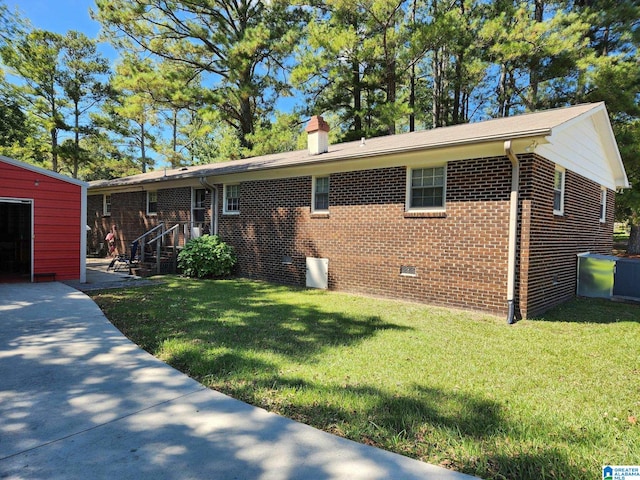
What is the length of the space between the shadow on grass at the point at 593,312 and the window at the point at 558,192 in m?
2.18

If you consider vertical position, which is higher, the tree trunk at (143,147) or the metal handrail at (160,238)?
the tree trunk at (143,147)

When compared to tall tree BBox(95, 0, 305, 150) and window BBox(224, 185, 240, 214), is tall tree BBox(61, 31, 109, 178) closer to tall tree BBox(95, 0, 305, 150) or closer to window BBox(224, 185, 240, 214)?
tall tree BBox(95, 0, 305, 150)

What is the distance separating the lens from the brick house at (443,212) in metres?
7.05

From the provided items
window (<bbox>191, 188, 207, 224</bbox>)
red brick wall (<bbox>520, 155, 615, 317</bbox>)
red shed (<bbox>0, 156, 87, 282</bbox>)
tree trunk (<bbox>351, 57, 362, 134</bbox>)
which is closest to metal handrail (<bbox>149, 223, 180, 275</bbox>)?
window (<bbox>191, 188, 207, 224</bbox>)

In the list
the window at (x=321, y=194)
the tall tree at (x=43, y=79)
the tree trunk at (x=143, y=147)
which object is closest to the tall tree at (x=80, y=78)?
the tall tree at (x=43, y=79)

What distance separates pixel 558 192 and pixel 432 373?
6.70 meters

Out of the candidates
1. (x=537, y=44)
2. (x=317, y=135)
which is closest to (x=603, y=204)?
(x=537, y=44)

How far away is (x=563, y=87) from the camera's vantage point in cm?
1706

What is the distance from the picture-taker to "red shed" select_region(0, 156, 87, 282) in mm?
9281

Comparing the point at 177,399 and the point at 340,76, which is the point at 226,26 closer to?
the point at 340,76

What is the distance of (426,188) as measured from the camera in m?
8.21

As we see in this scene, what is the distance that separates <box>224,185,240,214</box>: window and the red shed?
4.16 meters

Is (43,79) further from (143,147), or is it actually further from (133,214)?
(133,214)

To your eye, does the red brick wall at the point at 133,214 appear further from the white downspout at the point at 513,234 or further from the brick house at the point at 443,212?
the white downspout at the point at 513,234
